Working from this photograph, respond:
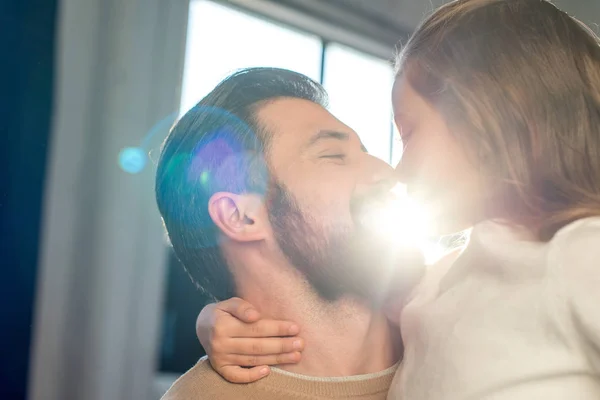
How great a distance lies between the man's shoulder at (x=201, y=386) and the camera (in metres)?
0.97

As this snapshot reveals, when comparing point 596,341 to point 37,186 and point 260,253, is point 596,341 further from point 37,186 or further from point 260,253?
point 37,186

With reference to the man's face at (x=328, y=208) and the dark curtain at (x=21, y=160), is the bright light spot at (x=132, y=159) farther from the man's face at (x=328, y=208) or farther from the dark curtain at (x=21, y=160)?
the man's face at (x=328, y=208)

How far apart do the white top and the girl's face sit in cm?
8

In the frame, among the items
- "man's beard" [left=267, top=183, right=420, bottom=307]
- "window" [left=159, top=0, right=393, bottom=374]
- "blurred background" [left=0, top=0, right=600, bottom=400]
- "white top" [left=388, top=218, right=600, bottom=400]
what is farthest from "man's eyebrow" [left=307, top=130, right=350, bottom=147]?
"window" [left=159, top=0, right=393, bottom=374]

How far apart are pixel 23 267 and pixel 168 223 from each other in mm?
809

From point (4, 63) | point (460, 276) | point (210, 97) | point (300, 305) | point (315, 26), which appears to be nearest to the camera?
point (460, 276)

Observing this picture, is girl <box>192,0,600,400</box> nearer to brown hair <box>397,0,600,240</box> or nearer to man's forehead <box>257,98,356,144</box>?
brown hair <box>397,0,600,240</box>

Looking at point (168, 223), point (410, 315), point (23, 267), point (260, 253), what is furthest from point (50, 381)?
point (410, 315)

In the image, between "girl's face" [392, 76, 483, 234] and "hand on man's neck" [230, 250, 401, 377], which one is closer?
"girl's face" [392, 76, 483, 234]

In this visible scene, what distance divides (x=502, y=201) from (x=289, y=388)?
1.47ft

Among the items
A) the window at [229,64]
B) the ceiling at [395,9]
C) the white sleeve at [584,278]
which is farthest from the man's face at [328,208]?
the ceiling at [395,9]

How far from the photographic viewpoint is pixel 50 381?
1782 millimetres

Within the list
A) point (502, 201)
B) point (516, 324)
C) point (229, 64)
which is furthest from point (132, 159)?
point (516, 324)

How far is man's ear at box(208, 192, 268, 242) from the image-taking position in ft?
3.54
